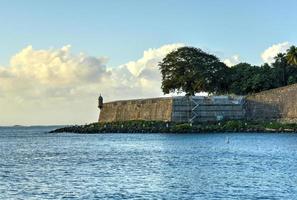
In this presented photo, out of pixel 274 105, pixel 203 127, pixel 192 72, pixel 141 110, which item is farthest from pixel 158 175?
pixel 192 72

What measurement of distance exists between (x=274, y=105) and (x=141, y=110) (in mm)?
23585

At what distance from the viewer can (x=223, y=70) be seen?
118250 mm

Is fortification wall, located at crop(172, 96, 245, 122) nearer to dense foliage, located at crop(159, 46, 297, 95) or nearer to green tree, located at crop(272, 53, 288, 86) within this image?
dense foliage, located at crop(159, 46, 297, 95)

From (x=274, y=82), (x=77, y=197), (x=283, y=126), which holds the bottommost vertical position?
(x=77, y=197)

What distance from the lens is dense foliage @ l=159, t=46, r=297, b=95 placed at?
116 metres

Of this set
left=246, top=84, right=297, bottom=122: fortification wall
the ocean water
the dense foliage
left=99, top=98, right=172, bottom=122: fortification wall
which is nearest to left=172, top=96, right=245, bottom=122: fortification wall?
left=99, top=98, right=172, bottom=122: fortification wall

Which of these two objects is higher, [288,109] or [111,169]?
[288,109]

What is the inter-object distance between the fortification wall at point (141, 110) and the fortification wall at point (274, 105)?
13.9 meters

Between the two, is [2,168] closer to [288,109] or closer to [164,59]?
[288,109]

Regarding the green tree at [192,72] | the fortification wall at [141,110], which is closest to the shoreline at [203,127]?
the fortification wall at [141,110]

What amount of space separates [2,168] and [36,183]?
41.1 feet

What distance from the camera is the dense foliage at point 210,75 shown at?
380 feet

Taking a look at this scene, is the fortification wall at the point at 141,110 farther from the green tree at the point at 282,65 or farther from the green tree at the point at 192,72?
the green tree at the point at 282,65

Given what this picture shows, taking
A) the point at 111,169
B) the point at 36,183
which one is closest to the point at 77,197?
the point at 36,183
